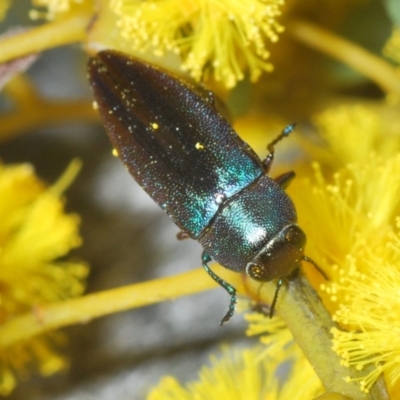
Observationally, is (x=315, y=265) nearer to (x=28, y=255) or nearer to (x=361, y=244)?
(x=361, y=244)

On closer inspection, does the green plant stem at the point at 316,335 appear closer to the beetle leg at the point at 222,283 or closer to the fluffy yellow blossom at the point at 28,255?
the beetle leg at the point at 222,283

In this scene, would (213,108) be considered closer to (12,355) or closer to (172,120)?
(172,120)

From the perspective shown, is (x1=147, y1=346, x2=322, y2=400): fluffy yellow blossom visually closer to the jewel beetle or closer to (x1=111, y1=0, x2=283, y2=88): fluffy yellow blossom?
the jewel beetle

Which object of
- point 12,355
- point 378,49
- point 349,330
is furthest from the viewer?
point 378,49

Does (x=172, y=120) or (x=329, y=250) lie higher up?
(x=172, y=120)

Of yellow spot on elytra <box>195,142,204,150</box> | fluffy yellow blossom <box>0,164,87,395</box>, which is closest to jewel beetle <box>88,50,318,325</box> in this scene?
yellow spot on elytra <box>195,142,204,150</box>

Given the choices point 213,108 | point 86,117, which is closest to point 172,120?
point 213,108

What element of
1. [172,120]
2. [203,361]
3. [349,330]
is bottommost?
[203,361]
